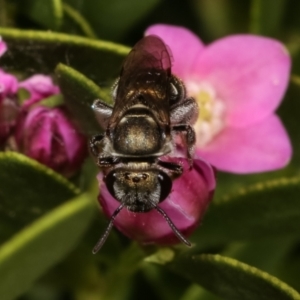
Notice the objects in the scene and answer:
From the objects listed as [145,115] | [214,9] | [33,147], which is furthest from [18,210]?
[214,9]

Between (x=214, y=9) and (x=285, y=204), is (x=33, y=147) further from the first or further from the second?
(x=214, y=9)

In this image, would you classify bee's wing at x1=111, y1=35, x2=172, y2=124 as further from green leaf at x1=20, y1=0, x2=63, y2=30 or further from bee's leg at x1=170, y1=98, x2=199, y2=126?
green leaf at x1=20, y1=0, x2=63, y2=30

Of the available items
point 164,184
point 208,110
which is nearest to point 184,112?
point 164,184

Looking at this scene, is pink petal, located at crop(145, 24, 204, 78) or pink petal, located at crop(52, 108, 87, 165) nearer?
pink petal, located at crop(52, 108, 87, 165)

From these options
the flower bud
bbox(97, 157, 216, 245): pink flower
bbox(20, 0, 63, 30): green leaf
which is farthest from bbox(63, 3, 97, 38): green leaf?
bbox(97, 157, 216, 245): pink flower

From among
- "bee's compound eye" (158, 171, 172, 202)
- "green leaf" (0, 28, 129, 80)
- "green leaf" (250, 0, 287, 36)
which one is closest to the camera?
"bee's compound eye" (158, 171, 172, 202)

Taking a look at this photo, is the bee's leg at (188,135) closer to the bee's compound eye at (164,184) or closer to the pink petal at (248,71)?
the bee's compound eye at (164,184)

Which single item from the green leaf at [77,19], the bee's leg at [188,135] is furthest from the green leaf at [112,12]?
the bee's leg at [188,135]

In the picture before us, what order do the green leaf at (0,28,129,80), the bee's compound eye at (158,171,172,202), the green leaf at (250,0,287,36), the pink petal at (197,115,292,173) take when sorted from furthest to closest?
the green leaf at (250,0,287,36), the pink petal at (197,115,292,173), the green leaf at (0,28,129,80), the bee's compound eye at (158,171,172,202)
